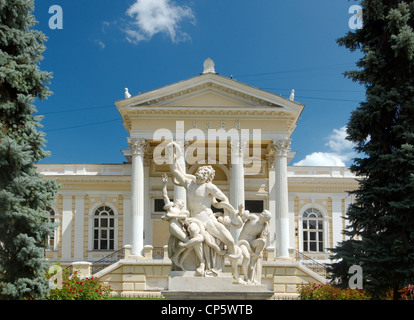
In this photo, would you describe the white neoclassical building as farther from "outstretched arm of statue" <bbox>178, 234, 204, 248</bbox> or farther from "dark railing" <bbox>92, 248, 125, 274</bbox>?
"outstretched arm of statue" <bbox>178, 234, 204, 248</bbox>

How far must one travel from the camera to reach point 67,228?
36.4 metres

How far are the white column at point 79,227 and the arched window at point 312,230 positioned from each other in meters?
14.3

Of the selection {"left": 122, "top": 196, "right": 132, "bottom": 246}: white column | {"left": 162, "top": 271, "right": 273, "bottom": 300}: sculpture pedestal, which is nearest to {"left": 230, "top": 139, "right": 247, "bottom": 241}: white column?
{"left": 122, "top": 196, "right": 132, "bottom": 246}: white column

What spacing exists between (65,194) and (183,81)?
36.9 ft

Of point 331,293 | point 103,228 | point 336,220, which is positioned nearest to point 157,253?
point 103,228

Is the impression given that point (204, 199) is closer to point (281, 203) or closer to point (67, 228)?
point (281, 203)

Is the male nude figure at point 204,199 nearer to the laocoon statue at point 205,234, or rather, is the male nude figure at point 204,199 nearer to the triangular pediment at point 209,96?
the laocoon statue at point 205,234

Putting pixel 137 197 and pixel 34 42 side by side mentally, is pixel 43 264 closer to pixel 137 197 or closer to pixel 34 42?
pixel 34 42

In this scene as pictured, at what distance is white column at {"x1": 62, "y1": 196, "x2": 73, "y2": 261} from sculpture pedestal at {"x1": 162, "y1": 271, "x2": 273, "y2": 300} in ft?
85.5

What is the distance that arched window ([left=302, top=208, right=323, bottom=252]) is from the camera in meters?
37.0

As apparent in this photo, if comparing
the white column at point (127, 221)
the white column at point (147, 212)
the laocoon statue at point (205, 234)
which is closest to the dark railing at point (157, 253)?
the white column at point (147, 212)

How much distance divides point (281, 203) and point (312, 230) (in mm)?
6714

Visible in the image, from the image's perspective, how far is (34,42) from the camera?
15.6 meters
